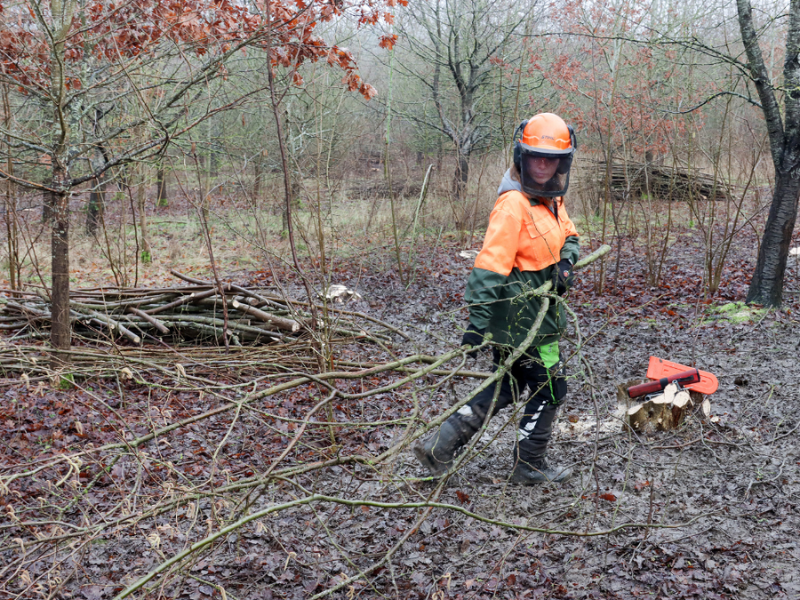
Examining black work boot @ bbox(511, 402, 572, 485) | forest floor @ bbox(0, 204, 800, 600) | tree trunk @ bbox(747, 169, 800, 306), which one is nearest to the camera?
forest floor @ bbox(0, 204, 800, 600)

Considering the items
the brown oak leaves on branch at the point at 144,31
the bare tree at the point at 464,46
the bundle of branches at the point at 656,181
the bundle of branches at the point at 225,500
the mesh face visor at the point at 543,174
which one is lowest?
the bundle of branches at the point at 225,500

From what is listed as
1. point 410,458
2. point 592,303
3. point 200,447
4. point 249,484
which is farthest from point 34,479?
point 592,303

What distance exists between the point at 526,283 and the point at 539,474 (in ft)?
4.39

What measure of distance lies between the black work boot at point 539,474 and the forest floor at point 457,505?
7cm

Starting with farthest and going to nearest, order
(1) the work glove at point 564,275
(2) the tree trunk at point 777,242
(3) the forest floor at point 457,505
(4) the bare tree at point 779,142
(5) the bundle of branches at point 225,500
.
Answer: (2) the tree trunk at point 777,242 → (4) the bare tree at point 779,142 → (1) the work glove at point 564,275 → (3) the forest floor at point 457,505 → (5) the bundle of branches at point 225,500

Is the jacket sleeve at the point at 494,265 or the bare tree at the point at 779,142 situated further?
the bare tree at the point at 779,142

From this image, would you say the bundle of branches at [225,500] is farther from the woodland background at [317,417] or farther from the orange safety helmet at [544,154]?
the orange safety helmet at [544,154]

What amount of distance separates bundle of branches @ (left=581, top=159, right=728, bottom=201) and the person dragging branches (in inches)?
183

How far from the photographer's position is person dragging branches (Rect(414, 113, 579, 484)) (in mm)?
3416

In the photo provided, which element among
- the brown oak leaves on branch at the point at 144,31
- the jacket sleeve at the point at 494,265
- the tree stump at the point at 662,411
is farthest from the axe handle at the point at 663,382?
the brown oak leaves on branch at the point at 144,31

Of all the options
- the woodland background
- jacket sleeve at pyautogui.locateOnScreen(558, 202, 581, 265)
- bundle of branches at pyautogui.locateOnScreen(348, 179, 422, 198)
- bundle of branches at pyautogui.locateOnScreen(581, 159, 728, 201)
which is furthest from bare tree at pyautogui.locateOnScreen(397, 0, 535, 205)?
jacket sleeve at pyautogui.locateOnScreen(558, 202, 581, 265)

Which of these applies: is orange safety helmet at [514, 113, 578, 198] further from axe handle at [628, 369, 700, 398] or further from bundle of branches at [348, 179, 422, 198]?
bundle of branches at [348, 179, 422, 198]

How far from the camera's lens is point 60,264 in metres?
4.93

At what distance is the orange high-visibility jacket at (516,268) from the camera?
3406 mm
